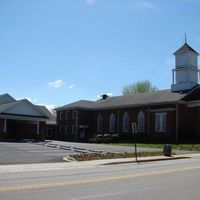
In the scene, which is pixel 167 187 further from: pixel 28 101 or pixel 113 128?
pixel 113 128

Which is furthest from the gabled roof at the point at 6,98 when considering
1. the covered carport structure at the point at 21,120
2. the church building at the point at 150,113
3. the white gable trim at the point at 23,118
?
the white gable trim at the point at 23,118

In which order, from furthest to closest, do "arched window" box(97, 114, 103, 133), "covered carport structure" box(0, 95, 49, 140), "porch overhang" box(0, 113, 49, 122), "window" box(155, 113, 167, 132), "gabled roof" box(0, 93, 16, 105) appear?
"gabled roof" box(0, 93, 16, 105) → "arched window" box(97, 114, 103, 133) → "window" box(155, 113, 167, 132) → "covered carport structure" box(0, 95, 49, 140) → "porch overhang" box(0, 113, 49, 122)

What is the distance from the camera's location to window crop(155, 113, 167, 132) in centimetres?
5802

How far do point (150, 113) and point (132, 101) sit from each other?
204 inches

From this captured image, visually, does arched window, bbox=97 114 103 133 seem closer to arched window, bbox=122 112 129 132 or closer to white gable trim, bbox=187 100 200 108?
arched window, bbox=122 112 129 132

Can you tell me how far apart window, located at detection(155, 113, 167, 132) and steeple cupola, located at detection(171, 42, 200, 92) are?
4.81 meters

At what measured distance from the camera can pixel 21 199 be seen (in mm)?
A: 11016

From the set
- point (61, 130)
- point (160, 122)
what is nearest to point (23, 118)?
point (61, 130)

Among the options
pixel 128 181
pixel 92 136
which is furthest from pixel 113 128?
pixel 128 181

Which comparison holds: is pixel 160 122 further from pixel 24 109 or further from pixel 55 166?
pixel 55 166

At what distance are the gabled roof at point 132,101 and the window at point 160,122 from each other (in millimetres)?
1666

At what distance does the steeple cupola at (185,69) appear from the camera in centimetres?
6088

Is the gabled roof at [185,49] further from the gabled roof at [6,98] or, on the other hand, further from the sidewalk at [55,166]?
the sidewalk at [55,166]

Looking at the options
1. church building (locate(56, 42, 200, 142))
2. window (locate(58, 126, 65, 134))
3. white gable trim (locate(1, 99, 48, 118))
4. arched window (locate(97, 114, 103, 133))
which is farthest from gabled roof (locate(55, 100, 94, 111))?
white gable trim (locate(1, 99, 48, 118))
